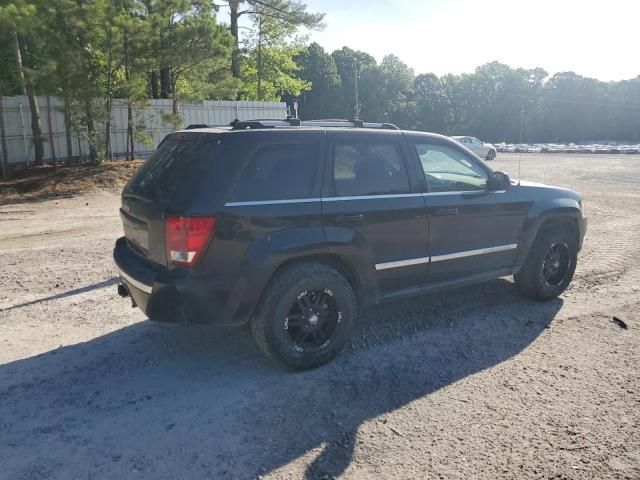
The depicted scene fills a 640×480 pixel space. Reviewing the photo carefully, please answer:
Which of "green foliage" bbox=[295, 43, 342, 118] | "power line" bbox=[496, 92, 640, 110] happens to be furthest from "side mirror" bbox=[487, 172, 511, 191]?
"power line" bbox=[496, 92, 640, 110]

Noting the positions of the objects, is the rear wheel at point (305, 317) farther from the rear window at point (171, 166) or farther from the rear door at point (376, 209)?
the rear window at point (171, 166)

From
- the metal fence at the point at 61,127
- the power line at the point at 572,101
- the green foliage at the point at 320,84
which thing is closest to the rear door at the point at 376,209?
the metal fence at the point at 61,127

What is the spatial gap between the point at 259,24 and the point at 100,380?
3439 centimetres

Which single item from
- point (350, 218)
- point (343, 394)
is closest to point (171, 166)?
point (350, 218)

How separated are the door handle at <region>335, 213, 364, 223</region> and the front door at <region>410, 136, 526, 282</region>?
0.76 meters

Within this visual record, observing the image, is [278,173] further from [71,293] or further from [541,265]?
[71,293]

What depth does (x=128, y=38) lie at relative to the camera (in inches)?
648

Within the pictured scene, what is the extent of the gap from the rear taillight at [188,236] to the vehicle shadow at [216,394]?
101 centimetres

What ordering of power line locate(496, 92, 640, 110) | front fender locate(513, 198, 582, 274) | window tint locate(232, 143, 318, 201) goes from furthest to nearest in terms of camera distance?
1. power line locate(496, 92, 640, 110)
2. front fender locate(513, 198, 582, 274)
3. window tint locate(232, 143, 318, 201)

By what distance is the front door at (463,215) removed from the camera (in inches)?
195

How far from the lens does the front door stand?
496cm

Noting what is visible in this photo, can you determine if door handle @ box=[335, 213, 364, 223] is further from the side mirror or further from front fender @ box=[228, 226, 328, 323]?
the side mirror

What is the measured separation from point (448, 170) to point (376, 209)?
1109mm

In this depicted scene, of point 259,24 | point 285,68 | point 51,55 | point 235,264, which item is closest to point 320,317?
point 235,264
